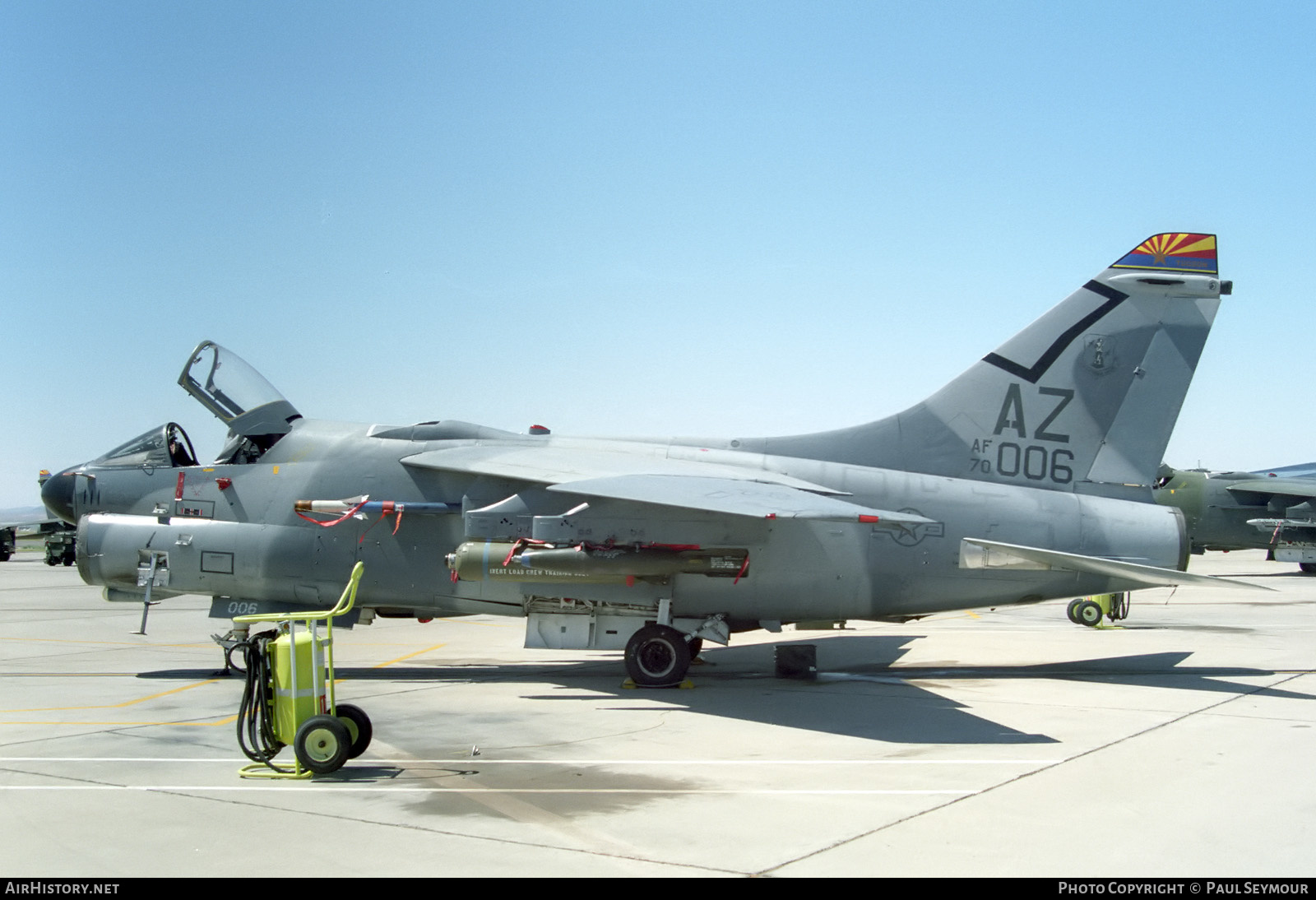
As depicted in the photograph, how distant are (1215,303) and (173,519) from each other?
44.3 feet

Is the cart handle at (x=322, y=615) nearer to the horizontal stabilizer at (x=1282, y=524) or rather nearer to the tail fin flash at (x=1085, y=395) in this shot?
the tail fin flash at (x=1085, y=395)

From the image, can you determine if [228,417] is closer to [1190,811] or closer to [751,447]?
[751,447]

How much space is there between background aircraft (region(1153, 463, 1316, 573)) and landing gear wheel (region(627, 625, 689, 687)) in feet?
78.0

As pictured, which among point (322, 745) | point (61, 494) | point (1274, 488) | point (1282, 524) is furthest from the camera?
point (1274, 488)

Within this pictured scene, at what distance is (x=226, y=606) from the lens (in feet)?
45.0

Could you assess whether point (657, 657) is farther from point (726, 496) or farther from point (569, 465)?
point (726, 496)

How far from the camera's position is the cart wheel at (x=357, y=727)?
8234mm

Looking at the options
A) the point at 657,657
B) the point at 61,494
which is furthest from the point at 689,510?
the point at 61,494

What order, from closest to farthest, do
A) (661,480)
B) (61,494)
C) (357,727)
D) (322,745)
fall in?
(322,745) → (357,727) → (661,480) → (61,494)

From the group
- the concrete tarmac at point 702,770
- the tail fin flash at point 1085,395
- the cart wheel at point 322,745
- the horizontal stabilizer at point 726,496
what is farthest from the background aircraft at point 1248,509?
the cart wheel at point 322,745

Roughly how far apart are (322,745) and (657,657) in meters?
5.30

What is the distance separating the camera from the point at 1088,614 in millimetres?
19234

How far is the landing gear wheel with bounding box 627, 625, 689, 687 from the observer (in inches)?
491
